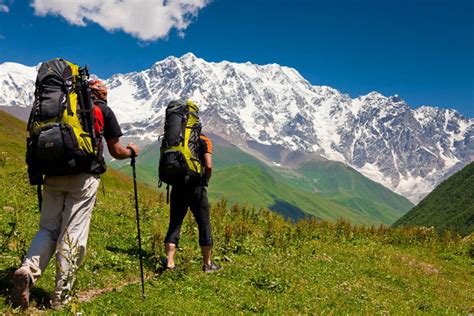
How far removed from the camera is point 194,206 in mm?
12055

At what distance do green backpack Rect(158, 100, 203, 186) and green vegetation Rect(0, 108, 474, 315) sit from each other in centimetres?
250

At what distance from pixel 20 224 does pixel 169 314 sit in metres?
7.52

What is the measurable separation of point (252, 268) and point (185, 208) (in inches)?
110

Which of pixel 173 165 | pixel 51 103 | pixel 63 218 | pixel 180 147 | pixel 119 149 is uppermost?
pixel 51 103

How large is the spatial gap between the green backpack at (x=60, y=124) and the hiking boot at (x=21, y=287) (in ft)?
5.22

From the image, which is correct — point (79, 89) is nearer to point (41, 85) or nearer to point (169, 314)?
point (41, 85)

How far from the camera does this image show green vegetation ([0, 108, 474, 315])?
986 centimetres

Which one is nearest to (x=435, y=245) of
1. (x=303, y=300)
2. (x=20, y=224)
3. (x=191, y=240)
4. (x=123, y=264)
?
(x=191, y=240)

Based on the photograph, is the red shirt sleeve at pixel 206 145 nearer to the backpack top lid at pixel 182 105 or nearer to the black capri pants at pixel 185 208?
the backpack top lid at pixel 182 105

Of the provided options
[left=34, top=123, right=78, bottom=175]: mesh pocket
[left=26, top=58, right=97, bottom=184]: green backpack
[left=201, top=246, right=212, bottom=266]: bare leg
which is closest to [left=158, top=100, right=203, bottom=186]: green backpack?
[left=201, top=246, right=212, bottom=266]: bare leg

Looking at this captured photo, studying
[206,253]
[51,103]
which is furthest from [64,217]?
[206,253]

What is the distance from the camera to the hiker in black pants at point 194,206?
1168 centimetres

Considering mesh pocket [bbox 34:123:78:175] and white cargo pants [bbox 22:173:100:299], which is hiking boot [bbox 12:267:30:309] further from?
mesh pocket [bbox 34:123:78:175]

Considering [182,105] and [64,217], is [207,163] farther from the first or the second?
[64,217]
